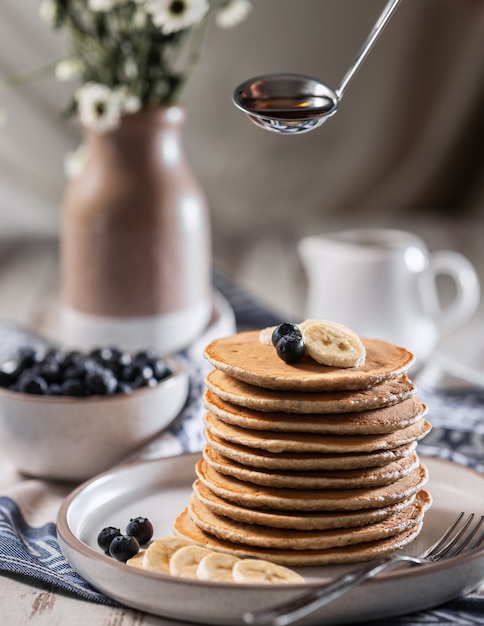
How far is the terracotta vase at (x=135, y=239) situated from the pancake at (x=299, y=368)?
0.62m

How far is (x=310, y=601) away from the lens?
2.65 ft

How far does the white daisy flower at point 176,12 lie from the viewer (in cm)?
148

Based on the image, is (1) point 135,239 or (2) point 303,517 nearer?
(2) point 303,517

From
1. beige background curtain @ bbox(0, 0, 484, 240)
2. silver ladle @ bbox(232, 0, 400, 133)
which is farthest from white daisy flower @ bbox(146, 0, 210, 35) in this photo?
beige background curtain @ bbox(0, 0, 484, 240)

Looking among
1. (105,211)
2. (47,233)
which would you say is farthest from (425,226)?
(105,211)

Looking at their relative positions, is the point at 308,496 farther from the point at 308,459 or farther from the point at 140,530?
the point at 140,530

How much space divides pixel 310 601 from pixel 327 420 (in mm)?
203

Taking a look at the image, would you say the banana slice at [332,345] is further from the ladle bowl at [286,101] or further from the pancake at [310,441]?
the ladle bowl at [286,101]

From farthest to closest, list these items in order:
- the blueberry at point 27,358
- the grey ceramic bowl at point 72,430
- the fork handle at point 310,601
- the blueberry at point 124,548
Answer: the blueberry at point 27,358 → the grey ceramic bowl at point 72,430 → the blueberry at point 124,548 → the fork handle at point 310,601

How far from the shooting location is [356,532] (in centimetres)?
96

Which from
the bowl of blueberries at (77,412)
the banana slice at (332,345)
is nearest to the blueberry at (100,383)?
the bowl of blueberries at (77,412)

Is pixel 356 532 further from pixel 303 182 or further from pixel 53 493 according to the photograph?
pixel 303 182

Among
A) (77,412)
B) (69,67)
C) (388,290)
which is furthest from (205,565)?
(69,67)

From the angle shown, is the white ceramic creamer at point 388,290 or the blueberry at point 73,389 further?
the white ceramic creamer at point 388,290
